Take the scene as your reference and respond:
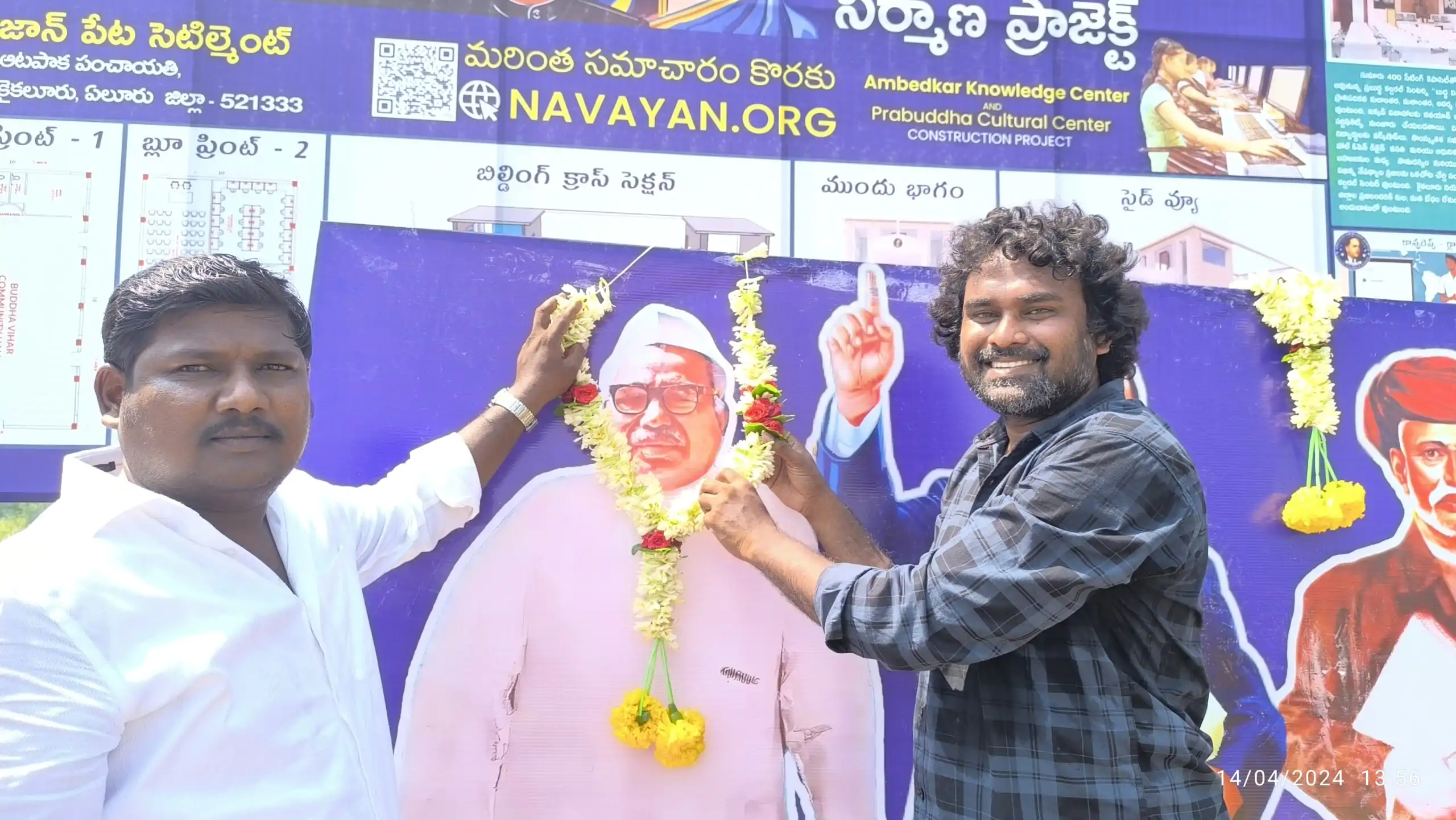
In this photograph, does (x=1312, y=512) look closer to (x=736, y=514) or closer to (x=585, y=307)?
(x=736, y=514)

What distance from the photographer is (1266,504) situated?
257 centimetres

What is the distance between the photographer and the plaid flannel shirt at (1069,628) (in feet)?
4.85

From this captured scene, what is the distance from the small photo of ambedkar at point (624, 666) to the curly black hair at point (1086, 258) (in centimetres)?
81

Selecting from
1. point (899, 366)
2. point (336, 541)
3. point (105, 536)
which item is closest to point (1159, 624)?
point (899, 366)

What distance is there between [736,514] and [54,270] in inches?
88.7

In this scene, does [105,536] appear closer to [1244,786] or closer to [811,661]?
[811,661]

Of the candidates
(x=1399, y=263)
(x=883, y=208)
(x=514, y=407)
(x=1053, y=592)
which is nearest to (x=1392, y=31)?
(x=1399, y=263)

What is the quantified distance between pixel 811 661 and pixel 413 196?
1.80m

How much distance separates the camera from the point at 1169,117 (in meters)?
3.09

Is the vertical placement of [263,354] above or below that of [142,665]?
above

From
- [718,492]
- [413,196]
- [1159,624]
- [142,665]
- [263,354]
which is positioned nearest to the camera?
[142,665]
